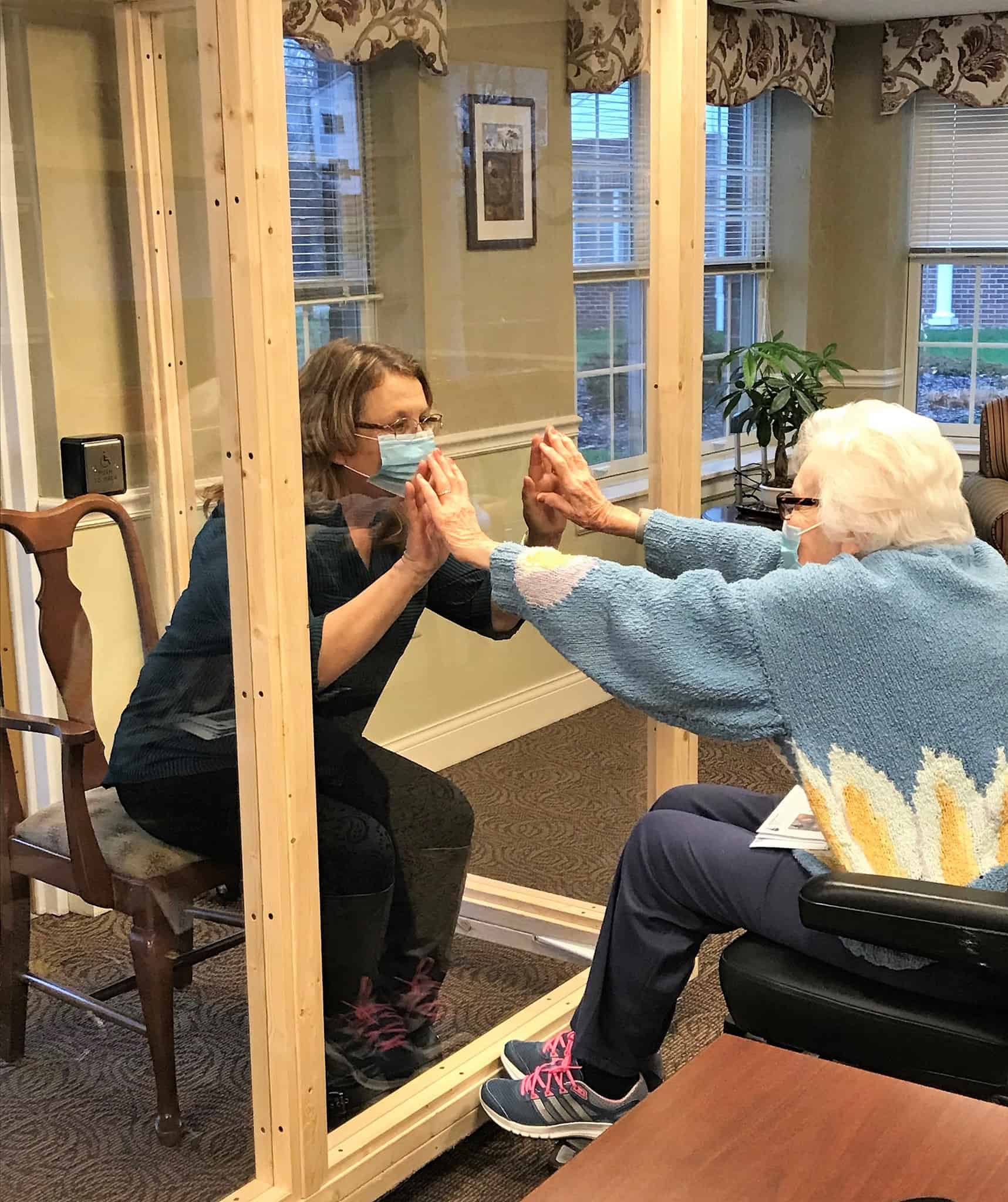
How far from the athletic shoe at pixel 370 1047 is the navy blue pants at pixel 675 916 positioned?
258 mm

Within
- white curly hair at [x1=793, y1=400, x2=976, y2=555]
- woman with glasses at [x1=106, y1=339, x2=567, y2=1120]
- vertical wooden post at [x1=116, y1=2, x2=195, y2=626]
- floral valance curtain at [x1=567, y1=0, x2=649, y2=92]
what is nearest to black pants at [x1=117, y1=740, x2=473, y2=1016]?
woman with glasses at [x1=106, y1=339, x2=567, y2=1120]

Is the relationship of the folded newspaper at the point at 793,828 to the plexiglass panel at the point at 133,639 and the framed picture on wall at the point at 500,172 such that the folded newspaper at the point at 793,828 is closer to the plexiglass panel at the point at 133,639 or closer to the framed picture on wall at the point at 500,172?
the plexiglass panel at the point at 133,639

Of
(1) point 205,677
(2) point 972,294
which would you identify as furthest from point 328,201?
(2) point 972,294

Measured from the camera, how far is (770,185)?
18.2 feet

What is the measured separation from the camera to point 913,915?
1495 millimetres

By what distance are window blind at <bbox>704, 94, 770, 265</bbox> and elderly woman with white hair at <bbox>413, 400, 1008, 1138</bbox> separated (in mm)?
3651

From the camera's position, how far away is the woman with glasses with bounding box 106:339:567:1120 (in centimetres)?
166

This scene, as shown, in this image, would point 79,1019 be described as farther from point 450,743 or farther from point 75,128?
point 75,128

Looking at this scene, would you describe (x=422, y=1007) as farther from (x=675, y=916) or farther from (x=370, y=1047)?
(x=675, y=916)

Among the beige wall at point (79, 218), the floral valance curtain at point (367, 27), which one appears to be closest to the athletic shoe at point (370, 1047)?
the beige wall at point (79, 218)

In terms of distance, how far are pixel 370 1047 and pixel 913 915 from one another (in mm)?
828

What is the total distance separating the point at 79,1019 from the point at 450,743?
25.4 inches

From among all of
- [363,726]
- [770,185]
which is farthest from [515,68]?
[770,185]

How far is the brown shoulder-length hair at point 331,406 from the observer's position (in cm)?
163
